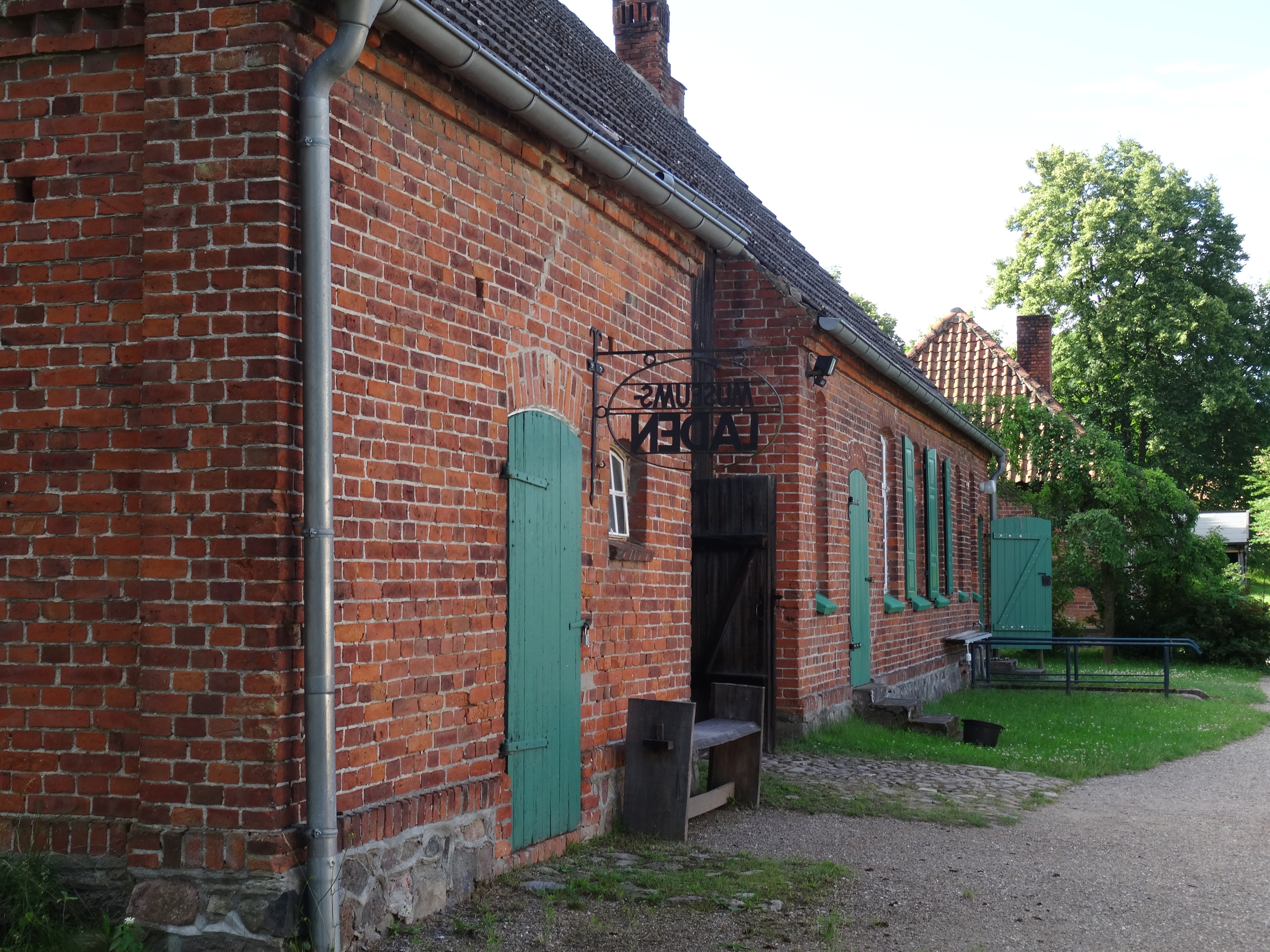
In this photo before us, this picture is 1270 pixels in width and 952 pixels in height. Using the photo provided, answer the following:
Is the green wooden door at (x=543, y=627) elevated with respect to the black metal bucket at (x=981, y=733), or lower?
elevated

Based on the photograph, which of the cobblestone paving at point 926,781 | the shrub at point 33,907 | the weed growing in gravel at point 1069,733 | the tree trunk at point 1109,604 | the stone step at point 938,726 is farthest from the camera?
the tree trunk at point 1109,604

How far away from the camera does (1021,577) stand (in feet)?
74.5

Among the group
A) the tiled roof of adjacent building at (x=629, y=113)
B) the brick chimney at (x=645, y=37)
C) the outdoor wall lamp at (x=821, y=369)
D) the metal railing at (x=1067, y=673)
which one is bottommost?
the metal railing at (x=1067, y=673)

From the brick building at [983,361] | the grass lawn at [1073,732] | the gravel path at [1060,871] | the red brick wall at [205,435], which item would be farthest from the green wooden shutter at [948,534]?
the red brick wall at [205,435]

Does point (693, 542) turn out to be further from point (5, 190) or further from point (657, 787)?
point (5, 190)

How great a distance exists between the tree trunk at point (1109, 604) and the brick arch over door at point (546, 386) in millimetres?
19725

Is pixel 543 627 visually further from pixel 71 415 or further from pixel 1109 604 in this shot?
pixel 1109 604

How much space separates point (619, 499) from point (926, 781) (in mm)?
3793

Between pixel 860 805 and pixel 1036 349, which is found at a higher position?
pixel 1036 349

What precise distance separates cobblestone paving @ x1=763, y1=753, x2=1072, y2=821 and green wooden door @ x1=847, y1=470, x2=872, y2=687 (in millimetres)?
2427

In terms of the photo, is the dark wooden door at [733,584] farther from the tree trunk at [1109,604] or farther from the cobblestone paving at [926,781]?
the tree trunk at [1109,604]

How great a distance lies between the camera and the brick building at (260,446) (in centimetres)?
472

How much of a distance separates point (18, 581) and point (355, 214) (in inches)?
78.2

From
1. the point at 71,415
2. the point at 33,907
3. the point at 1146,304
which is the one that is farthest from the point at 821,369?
the point at 1146,304
